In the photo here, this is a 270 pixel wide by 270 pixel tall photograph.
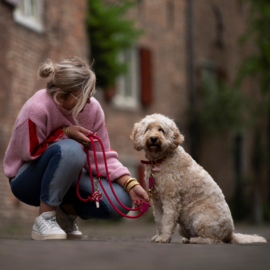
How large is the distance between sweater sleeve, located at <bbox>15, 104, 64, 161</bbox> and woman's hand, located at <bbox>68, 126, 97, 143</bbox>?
19cm

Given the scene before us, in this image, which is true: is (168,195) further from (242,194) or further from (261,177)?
(261,177)

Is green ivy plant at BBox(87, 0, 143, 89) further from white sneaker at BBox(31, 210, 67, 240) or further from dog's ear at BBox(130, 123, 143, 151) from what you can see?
white sneaker at BBox(31, 210, 67, 240)

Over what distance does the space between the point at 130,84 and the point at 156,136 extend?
10.6 meters

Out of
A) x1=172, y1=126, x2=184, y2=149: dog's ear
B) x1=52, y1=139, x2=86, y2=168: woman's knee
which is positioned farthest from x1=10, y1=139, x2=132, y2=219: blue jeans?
x1=172, y1=126, x2=184, y2=149: dog's ear

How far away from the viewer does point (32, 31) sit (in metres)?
9.38

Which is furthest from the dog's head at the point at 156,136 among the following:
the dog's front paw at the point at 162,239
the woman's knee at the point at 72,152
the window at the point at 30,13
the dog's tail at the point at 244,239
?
the window at the point at 30,13

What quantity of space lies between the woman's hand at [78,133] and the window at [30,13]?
5968 mm

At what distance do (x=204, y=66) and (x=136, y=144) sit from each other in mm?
13787

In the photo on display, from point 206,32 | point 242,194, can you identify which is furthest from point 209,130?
point 206,32

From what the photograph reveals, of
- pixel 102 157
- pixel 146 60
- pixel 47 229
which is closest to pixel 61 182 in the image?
pixel 47 229

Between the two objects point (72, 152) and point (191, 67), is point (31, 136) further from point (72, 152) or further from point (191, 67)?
point (191, 67)

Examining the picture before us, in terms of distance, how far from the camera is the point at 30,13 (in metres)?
9.64

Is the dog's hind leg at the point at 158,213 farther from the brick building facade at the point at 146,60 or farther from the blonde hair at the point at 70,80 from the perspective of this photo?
the brick building facade at the point at 146,60

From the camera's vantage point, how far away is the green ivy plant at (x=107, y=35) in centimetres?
1114
